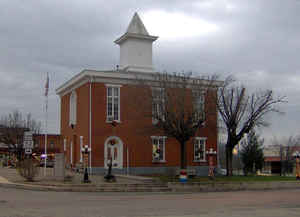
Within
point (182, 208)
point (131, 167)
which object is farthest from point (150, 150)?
point (182, 208)

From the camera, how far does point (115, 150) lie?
1442 inches

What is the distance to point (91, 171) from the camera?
34.7m

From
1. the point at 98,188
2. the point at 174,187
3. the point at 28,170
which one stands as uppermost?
the point at 28,170

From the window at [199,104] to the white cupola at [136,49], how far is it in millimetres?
8712

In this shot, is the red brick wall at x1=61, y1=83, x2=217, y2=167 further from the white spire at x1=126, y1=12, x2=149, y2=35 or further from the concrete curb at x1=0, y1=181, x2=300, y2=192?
the white spire at x1=126, y1=12, x2=149, y2=35

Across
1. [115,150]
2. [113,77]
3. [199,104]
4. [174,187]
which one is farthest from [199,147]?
[174,187]

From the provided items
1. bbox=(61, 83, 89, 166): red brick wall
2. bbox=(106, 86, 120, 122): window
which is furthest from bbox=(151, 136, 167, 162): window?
bbox=(61, 83, 89, 166): red brick wall

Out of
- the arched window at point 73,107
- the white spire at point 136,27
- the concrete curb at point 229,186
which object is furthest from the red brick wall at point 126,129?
the white spire at point 136,27

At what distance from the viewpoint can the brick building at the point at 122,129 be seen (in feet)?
117

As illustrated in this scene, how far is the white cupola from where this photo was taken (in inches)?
1604

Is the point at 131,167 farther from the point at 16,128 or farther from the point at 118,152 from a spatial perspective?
the point at 16,128

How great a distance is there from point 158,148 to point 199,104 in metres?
6.98

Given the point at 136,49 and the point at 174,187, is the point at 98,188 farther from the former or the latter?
the point at 136,49

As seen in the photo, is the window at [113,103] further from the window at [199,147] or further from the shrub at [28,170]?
the shrub at [28,170]
